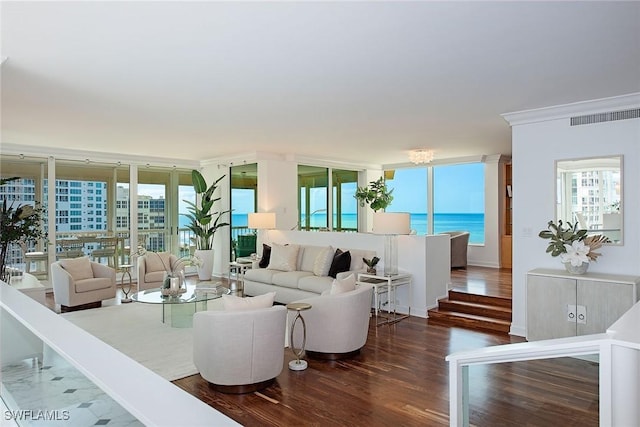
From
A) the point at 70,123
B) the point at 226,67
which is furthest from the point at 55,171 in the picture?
the point at 226,67

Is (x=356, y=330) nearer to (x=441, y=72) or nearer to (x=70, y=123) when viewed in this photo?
(x=441, y=72)

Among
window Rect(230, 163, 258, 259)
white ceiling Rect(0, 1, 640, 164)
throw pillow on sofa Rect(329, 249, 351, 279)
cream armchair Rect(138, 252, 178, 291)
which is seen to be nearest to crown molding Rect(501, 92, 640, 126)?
white ceiling Rect(0, 1, 640, 164)

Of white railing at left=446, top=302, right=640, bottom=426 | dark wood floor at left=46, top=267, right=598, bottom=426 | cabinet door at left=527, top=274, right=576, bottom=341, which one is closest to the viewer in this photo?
white railing at left=446, top=302, right=640, bottom=426

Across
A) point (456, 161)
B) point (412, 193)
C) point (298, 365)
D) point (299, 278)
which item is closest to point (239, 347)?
point (298, 365)

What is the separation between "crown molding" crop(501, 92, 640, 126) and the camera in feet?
14.2

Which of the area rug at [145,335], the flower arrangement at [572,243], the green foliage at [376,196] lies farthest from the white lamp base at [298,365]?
the green foliage at [376,196]

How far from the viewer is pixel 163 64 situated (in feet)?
11.0

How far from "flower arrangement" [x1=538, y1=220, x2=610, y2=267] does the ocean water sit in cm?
511

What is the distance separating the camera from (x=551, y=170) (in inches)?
193

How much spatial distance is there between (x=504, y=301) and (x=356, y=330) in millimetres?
2608

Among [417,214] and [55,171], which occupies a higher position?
[55,171]

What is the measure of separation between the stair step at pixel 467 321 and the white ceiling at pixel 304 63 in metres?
2.66

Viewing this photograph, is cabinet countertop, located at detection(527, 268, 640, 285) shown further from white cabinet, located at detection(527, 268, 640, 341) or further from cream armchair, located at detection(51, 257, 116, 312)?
cream armchair, located at detection(51, 257, 116, 312)

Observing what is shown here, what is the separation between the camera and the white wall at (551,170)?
440 centimetres
